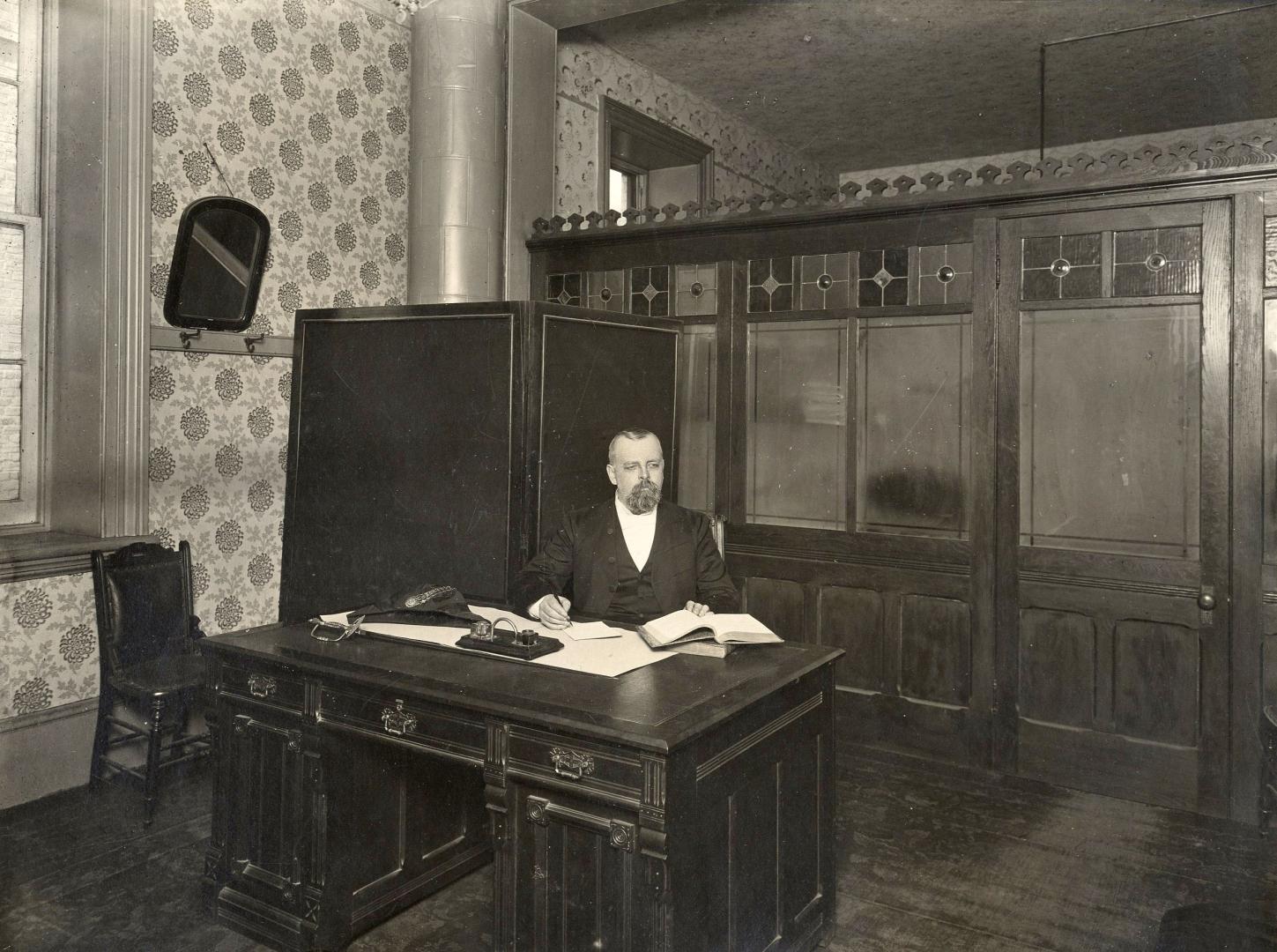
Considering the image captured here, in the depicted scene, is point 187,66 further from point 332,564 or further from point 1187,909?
point 1187,909

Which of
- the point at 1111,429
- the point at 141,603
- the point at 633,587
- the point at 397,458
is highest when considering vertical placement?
the point at 1111,429

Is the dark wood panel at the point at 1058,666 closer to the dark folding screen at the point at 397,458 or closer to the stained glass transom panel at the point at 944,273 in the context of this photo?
the stained glass transom panel at the point at 944,273

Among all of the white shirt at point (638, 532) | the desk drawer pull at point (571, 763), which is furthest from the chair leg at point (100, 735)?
the desk drawer pull at point (571, 763)

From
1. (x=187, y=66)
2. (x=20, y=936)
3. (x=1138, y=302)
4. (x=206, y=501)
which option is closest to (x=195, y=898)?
(x=20, y=936)

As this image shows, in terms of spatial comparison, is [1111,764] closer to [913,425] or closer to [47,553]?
[913,425]

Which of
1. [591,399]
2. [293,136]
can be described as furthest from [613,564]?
[293,136]

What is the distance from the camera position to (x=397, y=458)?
3.90 m

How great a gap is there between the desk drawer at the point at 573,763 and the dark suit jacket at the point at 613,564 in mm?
1115

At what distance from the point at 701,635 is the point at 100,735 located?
251cm

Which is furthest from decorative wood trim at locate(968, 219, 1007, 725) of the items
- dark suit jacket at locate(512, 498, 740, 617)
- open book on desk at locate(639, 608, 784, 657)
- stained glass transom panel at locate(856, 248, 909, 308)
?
open book on desk at locate(639, 608, 784, 657)

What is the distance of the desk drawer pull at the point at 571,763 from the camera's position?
2.10m

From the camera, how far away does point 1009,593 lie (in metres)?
4.08

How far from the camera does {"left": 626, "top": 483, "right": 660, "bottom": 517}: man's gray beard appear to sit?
328cm

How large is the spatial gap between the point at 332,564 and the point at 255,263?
4.39ft
